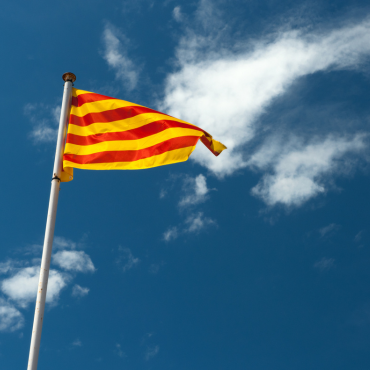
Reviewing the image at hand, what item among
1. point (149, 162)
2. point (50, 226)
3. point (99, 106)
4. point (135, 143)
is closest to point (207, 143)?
point (149, 162)

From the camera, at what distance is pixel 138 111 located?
15.3 meters

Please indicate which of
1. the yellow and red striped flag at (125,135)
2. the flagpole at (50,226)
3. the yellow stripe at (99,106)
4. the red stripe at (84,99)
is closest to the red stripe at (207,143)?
the yellow and red striped flag at (125,135)

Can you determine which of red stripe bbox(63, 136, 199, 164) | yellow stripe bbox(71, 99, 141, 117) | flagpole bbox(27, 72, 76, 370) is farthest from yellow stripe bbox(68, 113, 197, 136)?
red stripe bbox(63, 136, 199, 164)

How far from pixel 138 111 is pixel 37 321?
8.11 meters

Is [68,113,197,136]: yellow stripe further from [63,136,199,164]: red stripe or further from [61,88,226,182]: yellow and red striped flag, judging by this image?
[63,136,199,164]: red stripe

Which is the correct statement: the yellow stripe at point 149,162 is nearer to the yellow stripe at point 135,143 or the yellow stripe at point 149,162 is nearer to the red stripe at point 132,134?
the yellow stripe at point 135,143

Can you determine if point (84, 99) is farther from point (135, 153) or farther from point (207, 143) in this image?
point (207, 143)

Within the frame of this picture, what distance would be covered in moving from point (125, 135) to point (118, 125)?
49cm

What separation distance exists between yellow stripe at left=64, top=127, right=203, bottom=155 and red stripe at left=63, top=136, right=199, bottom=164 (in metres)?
0.12

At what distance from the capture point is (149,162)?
14.4 meters

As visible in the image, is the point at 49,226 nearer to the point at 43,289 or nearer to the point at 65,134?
the point at 43,289

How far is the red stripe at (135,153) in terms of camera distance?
13.5 meters

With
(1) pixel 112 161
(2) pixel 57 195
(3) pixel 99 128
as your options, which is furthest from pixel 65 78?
(2) pixel 57 195

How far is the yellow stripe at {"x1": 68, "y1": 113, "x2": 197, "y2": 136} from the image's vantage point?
14227 millimetres
